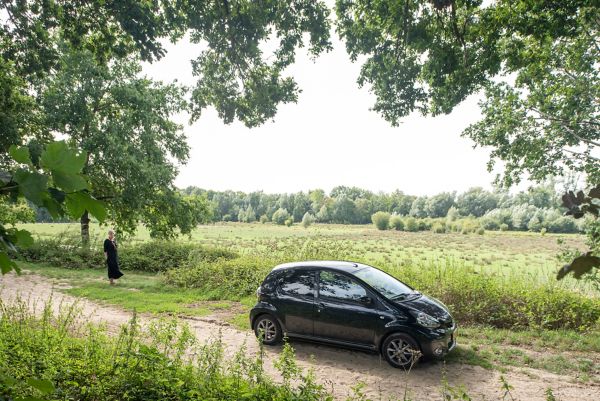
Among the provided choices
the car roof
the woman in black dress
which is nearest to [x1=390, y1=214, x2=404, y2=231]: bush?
the woman in black dress

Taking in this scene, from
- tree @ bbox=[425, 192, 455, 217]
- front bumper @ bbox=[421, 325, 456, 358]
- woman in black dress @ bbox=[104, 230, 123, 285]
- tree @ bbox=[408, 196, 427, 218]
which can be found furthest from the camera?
tree @ bbox=[408, 196, 427, 218]

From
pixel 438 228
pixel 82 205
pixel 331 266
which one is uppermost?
pixel 438 228

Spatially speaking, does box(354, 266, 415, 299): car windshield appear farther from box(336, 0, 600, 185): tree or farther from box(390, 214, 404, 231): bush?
box(390, 214, 404, 231): bush

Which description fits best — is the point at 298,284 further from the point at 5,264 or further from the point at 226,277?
the point at 5,264

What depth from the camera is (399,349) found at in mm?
7832

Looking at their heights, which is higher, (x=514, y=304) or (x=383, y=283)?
(x=383, y=283)

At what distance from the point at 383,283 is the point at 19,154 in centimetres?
819

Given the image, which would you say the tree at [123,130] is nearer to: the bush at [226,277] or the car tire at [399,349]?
the bush at [226,277]

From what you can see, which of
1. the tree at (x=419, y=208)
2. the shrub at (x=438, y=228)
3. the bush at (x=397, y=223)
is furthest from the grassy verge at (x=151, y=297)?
the tree at (x=419, y=208)

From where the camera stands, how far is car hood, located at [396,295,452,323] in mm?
8070

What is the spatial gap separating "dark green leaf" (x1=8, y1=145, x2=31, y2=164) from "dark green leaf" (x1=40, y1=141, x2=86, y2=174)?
0.09 m

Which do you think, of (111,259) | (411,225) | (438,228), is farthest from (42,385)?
(411,225)

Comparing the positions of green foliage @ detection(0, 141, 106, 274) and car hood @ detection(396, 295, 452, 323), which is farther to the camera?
car hood @ detection(396, 295, 452, 323)

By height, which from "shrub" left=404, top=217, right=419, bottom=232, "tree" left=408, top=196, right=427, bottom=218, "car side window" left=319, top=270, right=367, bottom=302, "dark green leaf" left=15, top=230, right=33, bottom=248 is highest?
"tree" left=408, top=196, right=427, bottom=218
